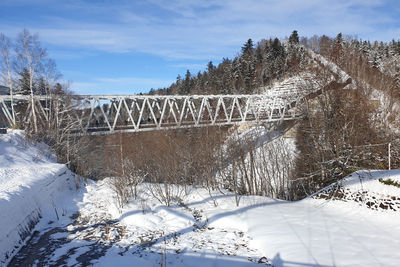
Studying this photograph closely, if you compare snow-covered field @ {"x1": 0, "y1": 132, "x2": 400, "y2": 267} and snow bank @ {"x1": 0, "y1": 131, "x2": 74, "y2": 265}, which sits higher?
snow bank @ {"x1": 0, "y1": 131, "x2": 74, "y2": 265}

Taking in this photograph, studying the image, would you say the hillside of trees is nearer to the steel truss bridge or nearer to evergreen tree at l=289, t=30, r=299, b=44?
the steel truss bridge

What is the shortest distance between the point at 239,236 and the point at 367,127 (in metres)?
13.3

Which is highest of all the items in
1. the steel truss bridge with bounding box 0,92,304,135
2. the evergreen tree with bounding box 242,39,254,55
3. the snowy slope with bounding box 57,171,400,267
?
the evergreen tree with bounding box 242,39,254,55

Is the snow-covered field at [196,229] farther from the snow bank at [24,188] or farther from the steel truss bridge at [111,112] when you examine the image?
the steel truss bridge at [111,112]

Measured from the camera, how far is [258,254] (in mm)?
6523

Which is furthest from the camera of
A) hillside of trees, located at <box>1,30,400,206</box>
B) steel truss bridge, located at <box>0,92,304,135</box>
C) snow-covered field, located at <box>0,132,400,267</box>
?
steel truss bridge, located at <box>0,92,304,135</box>

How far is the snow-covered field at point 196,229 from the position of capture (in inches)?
245

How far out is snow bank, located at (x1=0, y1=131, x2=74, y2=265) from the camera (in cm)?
698

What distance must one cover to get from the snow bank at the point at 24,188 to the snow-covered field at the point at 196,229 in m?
0.05

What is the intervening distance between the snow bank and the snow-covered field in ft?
0.16

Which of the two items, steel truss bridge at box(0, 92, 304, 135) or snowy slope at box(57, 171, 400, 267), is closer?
snowy slope at box(57, 171, 400, 267)

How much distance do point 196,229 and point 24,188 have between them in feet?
A: 21.8

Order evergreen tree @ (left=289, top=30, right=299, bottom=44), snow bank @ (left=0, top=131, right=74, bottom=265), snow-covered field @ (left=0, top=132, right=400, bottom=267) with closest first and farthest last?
snow-covered field @ (left=0, top=132, right=400, bottom=267)
snow bank @ (left=0, top=131, right=74, bottom=265)
evergreen tree @ (left=289, top=30, right=299, bottom=44)

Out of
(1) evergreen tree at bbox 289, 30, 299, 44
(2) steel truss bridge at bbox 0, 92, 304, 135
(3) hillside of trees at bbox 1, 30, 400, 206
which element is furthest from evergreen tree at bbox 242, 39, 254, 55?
(3) hillside of trees at bbox 1, 30, 400, 206
